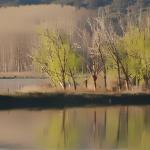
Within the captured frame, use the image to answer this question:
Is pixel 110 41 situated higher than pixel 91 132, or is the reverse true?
pixel 110 41

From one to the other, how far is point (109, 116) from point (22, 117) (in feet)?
17.8

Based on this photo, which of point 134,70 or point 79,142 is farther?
point 134,70

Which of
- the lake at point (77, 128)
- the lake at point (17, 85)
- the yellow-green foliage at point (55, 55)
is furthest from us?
the yellow-green foliage at point (55, 55)

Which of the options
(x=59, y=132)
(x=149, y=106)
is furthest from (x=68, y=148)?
(x=149, y=106)

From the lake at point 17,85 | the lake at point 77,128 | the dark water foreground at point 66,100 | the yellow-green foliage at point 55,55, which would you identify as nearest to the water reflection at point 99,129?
the lake at point 77,128

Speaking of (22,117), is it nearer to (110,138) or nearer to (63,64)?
(110,138)

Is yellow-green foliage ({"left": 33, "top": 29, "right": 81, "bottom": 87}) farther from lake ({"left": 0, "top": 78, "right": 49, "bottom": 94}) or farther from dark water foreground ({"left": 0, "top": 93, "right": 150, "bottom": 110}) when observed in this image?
dark water foreground ({"left": 0, "top": 93, "right": 150, "bottom": 110})

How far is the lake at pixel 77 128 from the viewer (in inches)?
996

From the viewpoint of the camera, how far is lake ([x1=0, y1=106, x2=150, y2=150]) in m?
25.3

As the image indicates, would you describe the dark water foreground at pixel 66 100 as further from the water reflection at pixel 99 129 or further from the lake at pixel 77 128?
the water reflection at pixel 99 129

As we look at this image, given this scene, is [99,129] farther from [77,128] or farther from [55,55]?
[55,55]

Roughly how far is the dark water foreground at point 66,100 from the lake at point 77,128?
8.06 ft

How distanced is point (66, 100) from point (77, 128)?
14093mm

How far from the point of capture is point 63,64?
5778 cm
